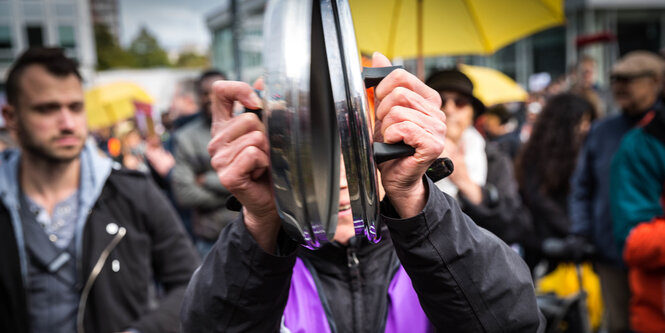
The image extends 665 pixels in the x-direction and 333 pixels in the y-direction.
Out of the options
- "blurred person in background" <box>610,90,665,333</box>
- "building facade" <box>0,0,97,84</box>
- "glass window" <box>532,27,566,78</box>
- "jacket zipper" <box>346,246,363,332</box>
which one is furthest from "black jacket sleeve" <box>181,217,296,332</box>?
"building facade" <box>0,0,97,84</box>

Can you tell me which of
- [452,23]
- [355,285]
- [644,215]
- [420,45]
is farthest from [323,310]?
[452,23]

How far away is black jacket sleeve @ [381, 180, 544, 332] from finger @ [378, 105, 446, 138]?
15 cm

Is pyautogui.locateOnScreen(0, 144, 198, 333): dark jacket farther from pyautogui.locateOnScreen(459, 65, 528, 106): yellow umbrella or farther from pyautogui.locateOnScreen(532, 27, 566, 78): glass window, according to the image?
pyautogui.locateOnScreen(532, 27, 566, 78): glass window

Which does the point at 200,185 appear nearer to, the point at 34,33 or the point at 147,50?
the point at 34,33

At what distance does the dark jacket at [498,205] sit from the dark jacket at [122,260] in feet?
5.01

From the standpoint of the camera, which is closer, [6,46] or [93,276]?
[93,276]

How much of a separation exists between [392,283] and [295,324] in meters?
0.29

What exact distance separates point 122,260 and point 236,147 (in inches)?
65.4

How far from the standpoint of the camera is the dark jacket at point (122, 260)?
6.79ft

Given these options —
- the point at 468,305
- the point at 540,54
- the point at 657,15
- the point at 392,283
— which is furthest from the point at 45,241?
the point at 657,15

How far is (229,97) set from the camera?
0.94 metres

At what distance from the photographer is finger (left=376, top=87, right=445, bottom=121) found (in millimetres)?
876

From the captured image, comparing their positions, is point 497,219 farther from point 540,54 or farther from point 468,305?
point 540,54

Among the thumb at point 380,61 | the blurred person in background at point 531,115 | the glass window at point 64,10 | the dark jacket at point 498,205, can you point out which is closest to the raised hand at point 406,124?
the thumb at point 380,61
